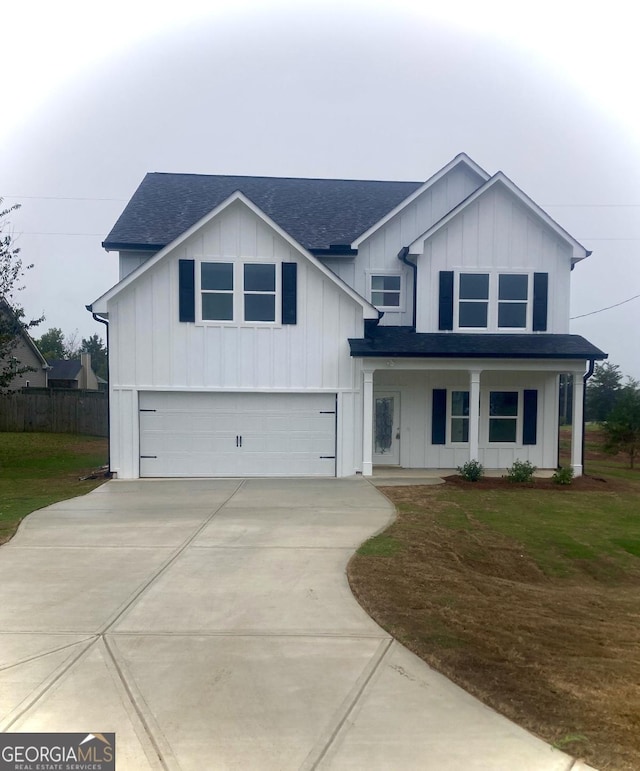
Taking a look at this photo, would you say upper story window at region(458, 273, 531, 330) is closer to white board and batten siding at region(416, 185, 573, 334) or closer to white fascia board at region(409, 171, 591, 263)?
white board and batten siding at region(416, 185, 573, 334)

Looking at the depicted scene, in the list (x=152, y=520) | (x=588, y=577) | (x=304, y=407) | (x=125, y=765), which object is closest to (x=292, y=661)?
(x=125, y=765)

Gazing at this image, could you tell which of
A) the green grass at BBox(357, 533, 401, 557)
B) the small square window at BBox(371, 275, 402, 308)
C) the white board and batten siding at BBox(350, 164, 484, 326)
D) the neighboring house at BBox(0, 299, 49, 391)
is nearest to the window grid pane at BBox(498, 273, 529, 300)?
the white board and batten siding at BBox(350, 164, 484, 326)

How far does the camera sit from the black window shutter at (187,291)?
582 inches

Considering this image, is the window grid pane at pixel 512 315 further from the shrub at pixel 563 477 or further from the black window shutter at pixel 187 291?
the black window shutter at pixel 187 291

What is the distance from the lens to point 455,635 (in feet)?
16.9

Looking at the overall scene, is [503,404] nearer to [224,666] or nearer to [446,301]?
[446,301]

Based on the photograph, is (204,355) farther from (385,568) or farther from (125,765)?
(125,765)

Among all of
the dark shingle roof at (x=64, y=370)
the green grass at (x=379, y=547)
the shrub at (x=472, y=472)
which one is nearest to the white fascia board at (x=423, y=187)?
the shrub at (x=472, y=472)

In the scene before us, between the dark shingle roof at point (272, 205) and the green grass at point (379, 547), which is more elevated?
the dark shingle roof at point (272, 205)

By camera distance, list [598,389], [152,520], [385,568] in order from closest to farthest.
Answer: [385,568], [152,520], [598,389]

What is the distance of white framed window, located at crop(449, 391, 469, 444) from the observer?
16.7 metres

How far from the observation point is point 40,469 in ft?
58.2

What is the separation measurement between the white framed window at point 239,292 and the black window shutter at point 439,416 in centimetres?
497

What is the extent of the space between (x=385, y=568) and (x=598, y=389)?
29.1 metres
